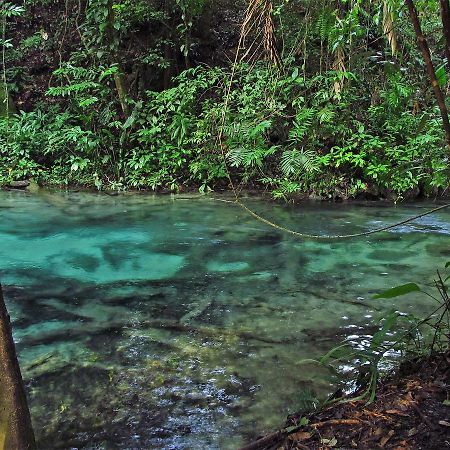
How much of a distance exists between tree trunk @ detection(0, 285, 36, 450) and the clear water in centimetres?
78

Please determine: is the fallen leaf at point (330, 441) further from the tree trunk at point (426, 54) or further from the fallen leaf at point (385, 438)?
the tree trunk at point (426, 54)

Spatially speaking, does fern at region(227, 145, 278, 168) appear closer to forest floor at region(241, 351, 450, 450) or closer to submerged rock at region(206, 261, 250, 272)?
submerged rock at region(206, 261, 250, 272)

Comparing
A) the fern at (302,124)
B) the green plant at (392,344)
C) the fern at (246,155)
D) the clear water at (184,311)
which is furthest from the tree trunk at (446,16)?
the fern at (302,124)

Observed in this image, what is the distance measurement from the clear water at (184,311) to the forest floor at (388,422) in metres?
0.48

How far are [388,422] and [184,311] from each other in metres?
2.29

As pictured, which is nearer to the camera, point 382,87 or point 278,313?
point 278,313

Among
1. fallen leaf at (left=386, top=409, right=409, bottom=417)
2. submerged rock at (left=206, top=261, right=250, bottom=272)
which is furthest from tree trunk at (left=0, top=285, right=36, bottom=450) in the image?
submerged rock at (left=206, top=261, right=250, bottom=272)

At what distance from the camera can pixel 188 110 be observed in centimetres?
1037

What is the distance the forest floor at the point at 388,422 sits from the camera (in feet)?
5.50

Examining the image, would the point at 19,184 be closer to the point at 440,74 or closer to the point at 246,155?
the point at 246,155

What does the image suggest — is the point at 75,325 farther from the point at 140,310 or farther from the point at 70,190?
the point at 70,190

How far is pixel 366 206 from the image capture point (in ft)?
27.0

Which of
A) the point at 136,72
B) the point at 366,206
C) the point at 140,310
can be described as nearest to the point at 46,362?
the point at 140,310

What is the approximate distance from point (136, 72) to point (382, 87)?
558 centimetres
